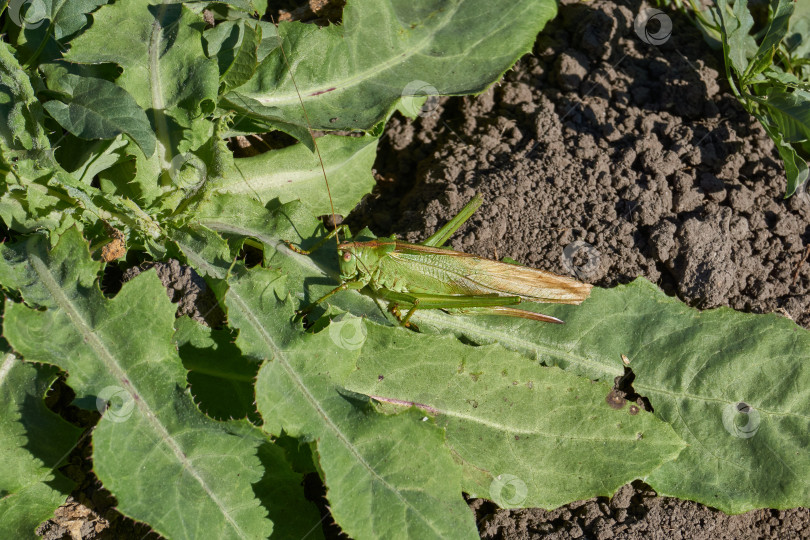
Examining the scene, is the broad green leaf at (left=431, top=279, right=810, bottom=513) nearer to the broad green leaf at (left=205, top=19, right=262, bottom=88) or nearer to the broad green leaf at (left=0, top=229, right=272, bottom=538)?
the broad green leaf at (left=0, top=229, right=272, bottom=538)

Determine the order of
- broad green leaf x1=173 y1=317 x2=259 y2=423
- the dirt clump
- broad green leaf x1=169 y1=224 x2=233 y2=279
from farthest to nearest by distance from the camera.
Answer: the dirt clump
broad green leaf x1=169 y1=224 x2=233 y2=279
broad green leaf x1=173 y1=317 x2=259 y2=423

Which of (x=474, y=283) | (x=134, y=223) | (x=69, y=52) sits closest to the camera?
(x=69, y=52)

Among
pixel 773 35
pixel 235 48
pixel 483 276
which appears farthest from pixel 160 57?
pixel 773 35

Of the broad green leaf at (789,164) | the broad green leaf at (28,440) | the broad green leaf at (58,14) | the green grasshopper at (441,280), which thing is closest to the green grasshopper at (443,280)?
the green grasshopper at (441,280)

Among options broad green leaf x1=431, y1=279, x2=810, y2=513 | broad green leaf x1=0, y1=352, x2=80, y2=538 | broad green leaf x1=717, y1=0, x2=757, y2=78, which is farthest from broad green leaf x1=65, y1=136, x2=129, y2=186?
broad green leaf x1=717, y1=0, x2=757, y2=78

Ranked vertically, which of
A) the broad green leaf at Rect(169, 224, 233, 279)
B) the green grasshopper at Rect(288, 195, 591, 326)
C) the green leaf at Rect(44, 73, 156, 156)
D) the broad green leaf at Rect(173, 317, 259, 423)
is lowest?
the broad green leaf at Rect(173, 317, 259, 423)

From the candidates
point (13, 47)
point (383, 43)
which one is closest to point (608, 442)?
point (383, 43)

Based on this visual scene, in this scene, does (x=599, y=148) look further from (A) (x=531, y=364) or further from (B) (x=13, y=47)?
(B) (x=13, y=47)

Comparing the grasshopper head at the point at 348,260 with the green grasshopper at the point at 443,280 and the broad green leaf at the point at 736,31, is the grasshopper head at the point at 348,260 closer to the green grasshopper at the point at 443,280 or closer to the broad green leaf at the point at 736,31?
the green grasshopper at the point at 443,280
